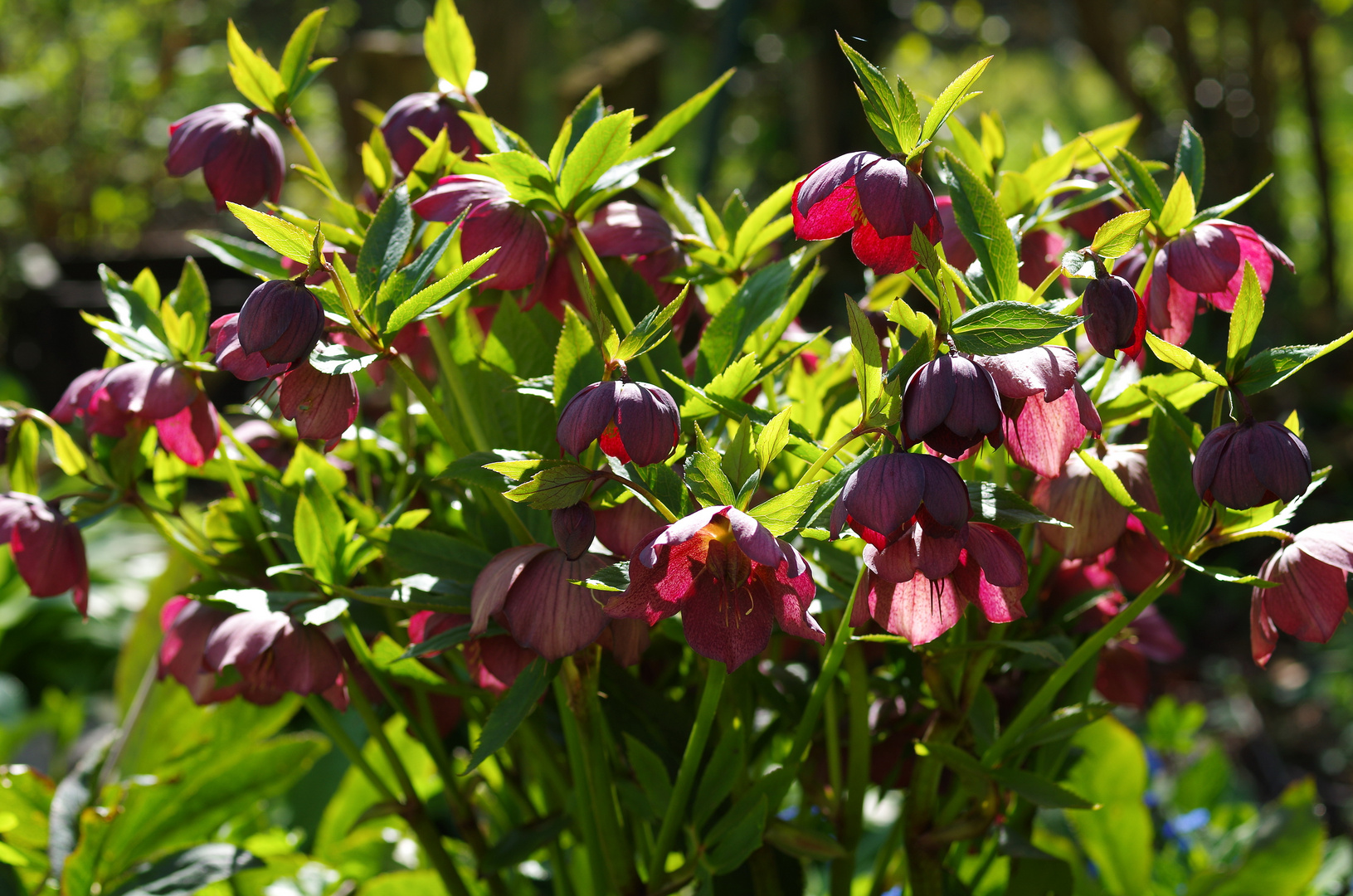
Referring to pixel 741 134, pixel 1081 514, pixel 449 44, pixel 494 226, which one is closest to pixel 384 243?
pixel 494 226

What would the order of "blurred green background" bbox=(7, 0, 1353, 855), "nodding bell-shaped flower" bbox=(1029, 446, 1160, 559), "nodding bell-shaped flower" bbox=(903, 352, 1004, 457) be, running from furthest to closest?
"blurred green background" bbox=(7, 0, 1353, 855), "nodding bell-shaped flower" bbox=(1029, 446, 1160, 559), "nodding bell-shaped flower" bbox=(903, 352, 1004, 457)

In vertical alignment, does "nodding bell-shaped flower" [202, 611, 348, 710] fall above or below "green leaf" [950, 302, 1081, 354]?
below

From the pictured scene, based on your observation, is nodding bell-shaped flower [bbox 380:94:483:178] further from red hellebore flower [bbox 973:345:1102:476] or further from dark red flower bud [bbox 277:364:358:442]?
red hellebore flower [bbox 973:345:1102:476]

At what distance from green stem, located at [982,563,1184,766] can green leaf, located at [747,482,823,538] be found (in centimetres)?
16

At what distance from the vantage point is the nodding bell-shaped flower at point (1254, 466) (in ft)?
1.10

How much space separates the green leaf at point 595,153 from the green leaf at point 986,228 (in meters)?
0.11

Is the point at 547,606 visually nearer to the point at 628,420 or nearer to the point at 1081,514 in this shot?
the point at 628,420

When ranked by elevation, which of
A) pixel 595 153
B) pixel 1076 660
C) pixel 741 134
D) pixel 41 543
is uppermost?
pixel 595 153

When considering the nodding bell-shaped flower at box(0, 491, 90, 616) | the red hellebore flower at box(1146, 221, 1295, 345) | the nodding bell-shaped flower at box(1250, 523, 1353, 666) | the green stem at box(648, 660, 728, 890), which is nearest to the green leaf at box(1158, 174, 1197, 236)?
the red hellebore flower at box(1146, 221, 1295, 345)

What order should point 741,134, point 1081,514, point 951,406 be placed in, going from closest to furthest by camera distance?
1. point 951,406
2. point 1081,514
3. point 741,134

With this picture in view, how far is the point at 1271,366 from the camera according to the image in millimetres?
363

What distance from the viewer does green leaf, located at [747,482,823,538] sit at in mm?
318

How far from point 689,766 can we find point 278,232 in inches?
9.5

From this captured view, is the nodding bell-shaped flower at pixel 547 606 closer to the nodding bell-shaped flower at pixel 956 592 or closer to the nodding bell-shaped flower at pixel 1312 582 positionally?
the nodding bell-shaped flower at pixel 956 592
